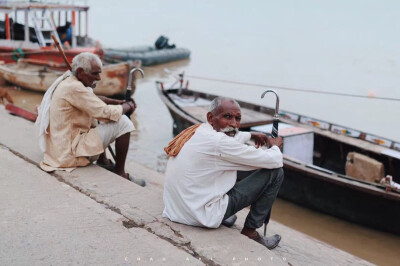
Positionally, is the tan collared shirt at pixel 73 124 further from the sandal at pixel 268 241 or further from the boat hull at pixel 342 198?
the boat hull at pixel 342 198

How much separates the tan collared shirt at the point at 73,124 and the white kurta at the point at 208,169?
1.17 metres

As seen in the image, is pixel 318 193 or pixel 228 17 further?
pixel 228 17

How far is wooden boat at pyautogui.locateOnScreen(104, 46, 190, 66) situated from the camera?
1909cm

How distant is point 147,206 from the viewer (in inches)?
139

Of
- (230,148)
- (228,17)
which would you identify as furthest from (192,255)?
(228,17)

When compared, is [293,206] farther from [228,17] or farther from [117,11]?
[117,11]

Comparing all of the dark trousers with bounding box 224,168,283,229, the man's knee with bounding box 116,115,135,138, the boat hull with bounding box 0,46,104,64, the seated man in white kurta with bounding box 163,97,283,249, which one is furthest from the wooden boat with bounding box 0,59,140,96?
the dark trousers with bounding box 224,168,283,229

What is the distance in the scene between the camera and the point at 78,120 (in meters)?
4.08

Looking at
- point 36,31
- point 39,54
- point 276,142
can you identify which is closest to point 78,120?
point 276,142

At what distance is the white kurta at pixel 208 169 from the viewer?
2.92 meters

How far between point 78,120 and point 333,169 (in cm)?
480

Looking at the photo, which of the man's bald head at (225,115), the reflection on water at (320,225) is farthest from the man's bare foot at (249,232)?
the reflection on water at (320,225)

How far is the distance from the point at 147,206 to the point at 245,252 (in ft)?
3.28

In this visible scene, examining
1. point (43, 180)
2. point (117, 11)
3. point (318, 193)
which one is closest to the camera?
point (43, 180)
